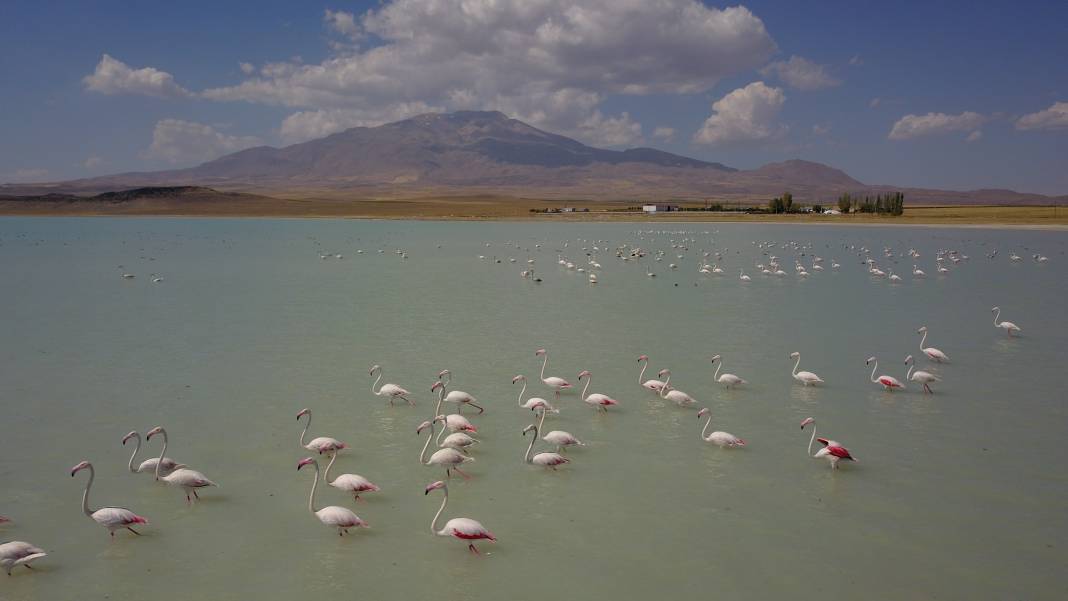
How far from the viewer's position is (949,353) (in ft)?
51.1

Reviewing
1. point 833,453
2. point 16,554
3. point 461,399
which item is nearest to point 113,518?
point 16,554

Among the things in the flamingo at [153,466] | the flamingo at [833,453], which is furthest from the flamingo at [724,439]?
the flamingo at [153,466]

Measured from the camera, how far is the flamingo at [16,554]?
6.41 metres

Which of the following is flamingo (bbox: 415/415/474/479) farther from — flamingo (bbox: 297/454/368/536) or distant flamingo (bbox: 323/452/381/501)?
flamingo (bbox: 297/454/368/536)

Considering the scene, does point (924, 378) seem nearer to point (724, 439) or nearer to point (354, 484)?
point (724, 439)

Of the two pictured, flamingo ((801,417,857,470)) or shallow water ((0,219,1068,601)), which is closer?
shallow water ((0,219,1068,601))

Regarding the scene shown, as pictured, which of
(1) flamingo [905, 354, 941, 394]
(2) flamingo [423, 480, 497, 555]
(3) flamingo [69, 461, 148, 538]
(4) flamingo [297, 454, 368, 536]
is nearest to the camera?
(2) flamingo [423, 480, 497, 555]

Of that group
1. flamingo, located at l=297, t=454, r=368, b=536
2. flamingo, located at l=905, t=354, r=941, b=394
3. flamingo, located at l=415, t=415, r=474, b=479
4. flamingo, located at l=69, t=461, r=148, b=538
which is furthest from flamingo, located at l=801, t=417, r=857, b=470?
flamingo, located at l=69, t=461, r=148, b=538

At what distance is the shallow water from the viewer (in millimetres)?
6762

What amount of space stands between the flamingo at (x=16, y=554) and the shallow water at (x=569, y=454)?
0.17m

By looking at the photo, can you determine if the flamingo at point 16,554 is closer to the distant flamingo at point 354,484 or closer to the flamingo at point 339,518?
the flamingo at point 339,518

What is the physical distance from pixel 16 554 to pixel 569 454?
612cm

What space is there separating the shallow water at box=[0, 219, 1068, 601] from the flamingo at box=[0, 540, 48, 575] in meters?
0.17

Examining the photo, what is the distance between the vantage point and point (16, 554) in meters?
6.46
